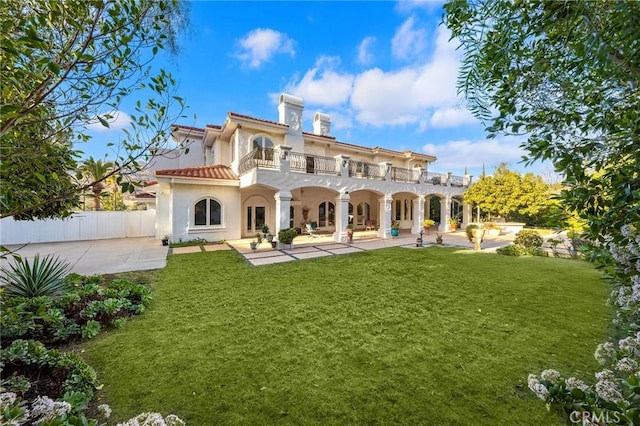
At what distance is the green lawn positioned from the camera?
2.91m

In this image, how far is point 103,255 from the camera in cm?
1150

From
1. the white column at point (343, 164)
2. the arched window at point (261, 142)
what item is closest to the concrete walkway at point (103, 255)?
the arched window at point (261, 142)

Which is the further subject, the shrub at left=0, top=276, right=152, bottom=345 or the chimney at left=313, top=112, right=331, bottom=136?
the chimney at left=313, top=112, right=331, bottom=136

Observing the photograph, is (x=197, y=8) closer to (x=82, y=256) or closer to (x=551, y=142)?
(x=551, y=142)

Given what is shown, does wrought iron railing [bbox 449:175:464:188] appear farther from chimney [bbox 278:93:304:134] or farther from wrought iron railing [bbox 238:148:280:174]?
wrought iron railing [bbox 238:148:280:174]

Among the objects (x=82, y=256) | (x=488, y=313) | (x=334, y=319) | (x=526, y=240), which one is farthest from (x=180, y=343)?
(x=526, y=240)

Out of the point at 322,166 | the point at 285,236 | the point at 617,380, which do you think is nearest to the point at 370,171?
the point at 322,166

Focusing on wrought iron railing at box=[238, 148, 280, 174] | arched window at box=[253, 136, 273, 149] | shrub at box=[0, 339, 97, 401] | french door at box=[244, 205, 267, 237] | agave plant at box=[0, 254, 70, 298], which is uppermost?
arched window at box=[253, 136, 273, 149]

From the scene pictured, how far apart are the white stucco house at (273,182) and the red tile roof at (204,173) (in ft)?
0.18

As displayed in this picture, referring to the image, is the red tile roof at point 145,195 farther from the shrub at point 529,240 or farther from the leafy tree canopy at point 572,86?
the shrub at point 529,240

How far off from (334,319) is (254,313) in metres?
1.73

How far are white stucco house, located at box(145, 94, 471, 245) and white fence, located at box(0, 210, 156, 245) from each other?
2.60 metres

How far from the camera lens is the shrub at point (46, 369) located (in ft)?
9.63

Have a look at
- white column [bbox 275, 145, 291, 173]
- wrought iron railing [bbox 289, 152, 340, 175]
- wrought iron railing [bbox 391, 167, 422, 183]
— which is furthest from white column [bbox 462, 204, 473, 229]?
white column [bbox 275, 145, 291, 173]
